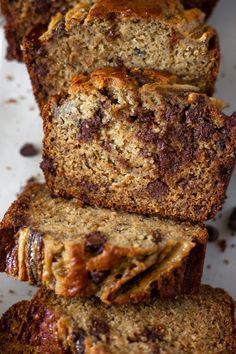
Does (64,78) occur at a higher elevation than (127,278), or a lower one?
higher

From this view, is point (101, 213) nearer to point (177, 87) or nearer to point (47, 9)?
point (177, 87)

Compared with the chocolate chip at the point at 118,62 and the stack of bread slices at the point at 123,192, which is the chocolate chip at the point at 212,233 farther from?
the chocolate chip at the point at 118,62

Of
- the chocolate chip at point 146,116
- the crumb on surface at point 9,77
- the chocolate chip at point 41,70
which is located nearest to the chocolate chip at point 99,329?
the chocolate chip at point 146,116

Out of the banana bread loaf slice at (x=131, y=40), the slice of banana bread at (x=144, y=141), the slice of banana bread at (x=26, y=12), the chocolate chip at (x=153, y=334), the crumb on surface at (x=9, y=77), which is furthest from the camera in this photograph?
the crumb on surface at (x=9, y=77)

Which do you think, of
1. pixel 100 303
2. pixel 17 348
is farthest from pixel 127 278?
pixel 17 348

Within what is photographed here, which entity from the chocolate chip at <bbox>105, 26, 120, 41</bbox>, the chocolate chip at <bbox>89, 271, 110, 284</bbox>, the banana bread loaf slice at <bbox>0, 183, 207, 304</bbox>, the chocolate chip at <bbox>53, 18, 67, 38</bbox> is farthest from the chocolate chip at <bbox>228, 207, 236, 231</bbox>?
the chocolate chip at <bbox>53, 18, 67, 38</bbox>

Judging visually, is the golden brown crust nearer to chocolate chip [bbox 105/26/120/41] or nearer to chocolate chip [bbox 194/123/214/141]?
chocolate chip [bbox 105/26/120/41]
